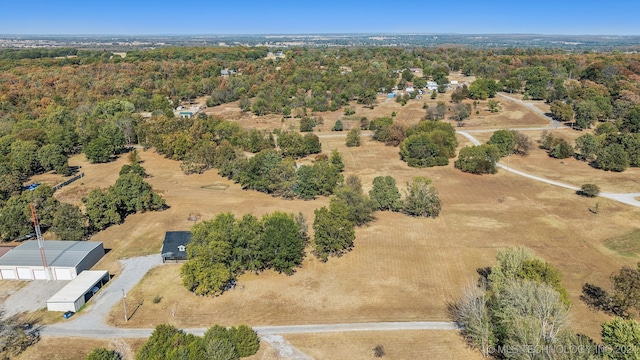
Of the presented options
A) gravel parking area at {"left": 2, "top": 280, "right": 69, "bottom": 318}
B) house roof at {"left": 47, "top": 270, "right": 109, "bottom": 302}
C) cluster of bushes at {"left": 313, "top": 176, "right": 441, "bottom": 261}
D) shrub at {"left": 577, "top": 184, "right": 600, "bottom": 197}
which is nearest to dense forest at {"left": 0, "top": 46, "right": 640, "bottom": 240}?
cluster of bushes at {"left": 313, "top": 176, "right": 441, "bottom": 261}

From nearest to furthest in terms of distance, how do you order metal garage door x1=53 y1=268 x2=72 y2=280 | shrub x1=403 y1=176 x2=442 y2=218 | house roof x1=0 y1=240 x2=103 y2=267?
metal garage door x1=53 y1=268 x2=72 y2=280 → house roof x1=0 y1=240 x2=103 y2=267 → shrub x1=403 y1=176 x2=442 y2=218

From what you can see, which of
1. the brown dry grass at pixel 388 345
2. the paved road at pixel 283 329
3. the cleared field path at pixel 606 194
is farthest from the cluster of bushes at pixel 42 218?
the cleared field path at pixel 606 194

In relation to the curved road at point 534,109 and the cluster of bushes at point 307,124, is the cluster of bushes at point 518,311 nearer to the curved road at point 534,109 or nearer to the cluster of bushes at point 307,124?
the cluster of bushes at point 307,124

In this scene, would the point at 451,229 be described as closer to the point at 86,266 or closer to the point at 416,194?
the point at 416,194

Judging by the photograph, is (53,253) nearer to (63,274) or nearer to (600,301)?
(63,274)

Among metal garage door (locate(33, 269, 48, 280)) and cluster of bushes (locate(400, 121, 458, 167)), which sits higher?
cluster of bushes (locate(400, 121, 458, 167))

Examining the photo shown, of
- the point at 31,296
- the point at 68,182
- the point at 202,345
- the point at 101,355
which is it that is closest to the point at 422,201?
the point at 202,345

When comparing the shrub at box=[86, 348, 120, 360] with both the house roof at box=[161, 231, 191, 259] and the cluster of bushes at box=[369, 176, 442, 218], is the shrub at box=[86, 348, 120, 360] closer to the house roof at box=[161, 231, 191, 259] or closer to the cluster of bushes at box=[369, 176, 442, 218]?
the house roof at box=[161, 231, 191, 259]

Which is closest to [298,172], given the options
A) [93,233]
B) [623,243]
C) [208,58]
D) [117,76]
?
[93,233]
